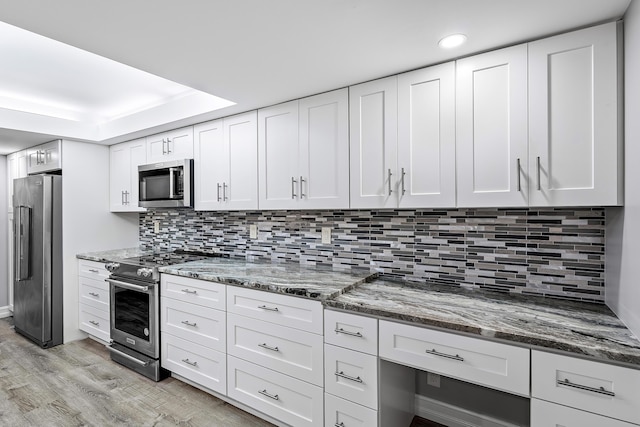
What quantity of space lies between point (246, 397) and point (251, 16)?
2.18 m

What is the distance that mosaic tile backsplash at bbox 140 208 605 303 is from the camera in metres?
1.76

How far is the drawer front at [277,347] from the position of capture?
1877 mm

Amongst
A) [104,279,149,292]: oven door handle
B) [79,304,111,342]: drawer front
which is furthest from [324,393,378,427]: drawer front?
[79,304,111,342]: drawer front

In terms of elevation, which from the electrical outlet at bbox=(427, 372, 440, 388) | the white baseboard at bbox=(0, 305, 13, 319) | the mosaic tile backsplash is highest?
the mosaic tile backsplash

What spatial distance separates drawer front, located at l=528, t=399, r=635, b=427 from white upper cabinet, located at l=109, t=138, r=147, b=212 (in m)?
3.60

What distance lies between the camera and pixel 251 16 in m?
1.43

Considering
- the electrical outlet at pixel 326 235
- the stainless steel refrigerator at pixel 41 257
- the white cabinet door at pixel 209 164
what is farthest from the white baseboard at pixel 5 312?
the electrical outlet at pixel 326 235

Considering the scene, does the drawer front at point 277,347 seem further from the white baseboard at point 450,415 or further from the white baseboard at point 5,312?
the white baseboard at point 5,312

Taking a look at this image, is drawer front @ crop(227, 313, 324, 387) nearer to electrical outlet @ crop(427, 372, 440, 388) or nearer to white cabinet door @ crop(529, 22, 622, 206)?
electrical outlet @ crop(427, 372, 440, 388)

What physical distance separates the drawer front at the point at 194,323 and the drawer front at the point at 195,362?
49mm

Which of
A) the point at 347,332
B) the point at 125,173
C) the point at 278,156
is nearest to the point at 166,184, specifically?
the point at 125,173

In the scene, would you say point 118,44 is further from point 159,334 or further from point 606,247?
point 606,247

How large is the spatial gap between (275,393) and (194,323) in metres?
0.83

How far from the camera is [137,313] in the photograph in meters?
2.84
